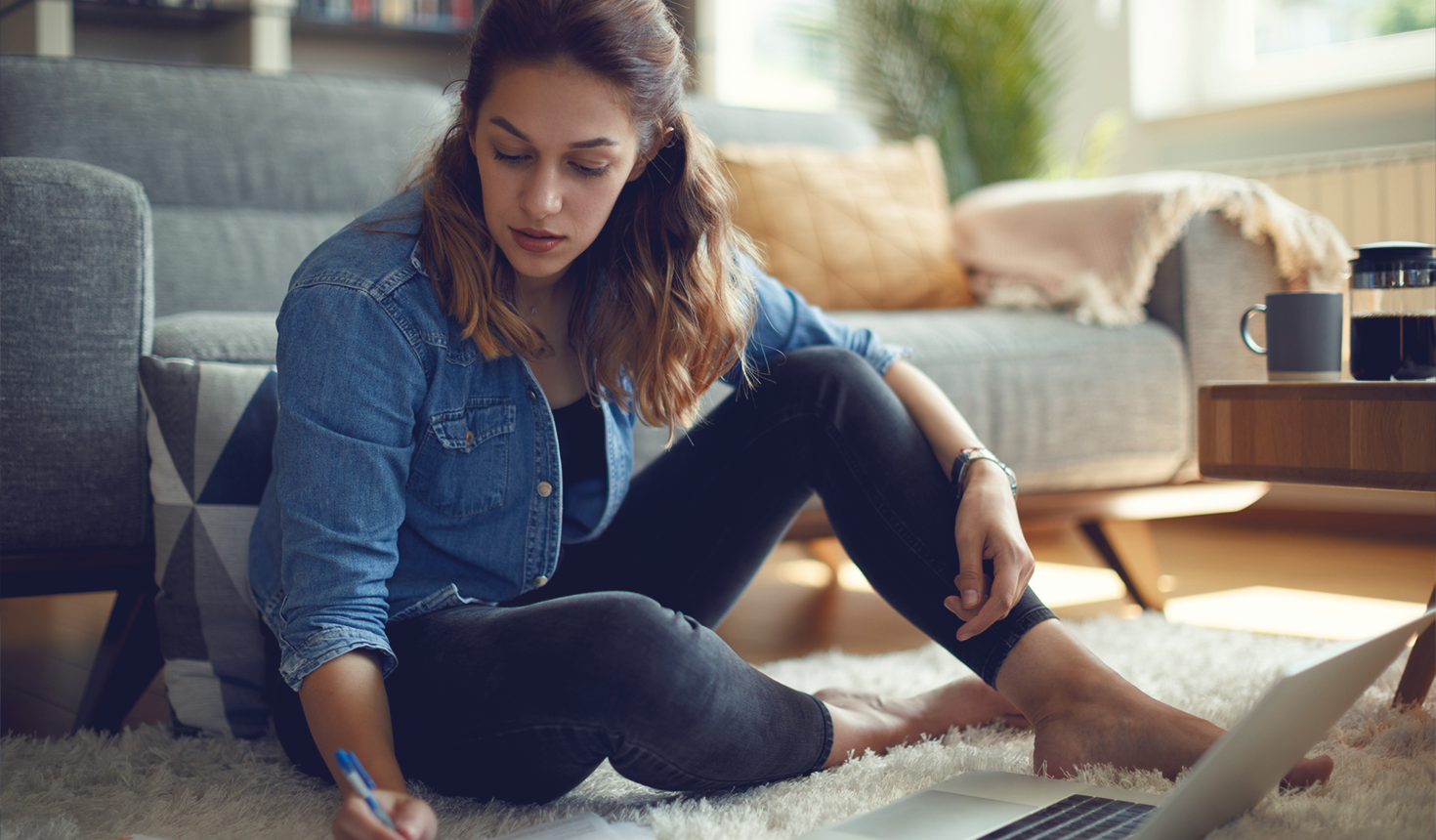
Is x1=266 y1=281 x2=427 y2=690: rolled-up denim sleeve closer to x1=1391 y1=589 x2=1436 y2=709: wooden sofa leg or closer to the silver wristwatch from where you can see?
the silver wristwatch

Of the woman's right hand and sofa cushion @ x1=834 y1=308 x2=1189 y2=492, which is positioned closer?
the woman's right hand

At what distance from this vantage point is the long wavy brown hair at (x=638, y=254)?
2.69 ft

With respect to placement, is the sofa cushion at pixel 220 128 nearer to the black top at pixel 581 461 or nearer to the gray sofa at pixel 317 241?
the gray sofa at pixel 317 241

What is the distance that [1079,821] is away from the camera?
72cm

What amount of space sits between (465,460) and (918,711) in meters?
0.47

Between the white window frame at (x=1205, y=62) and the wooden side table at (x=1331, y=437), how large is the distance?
1.85 m

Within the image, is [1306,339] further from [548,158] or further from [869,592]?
[869,592]

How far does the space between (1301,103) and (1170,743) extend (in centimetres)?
211

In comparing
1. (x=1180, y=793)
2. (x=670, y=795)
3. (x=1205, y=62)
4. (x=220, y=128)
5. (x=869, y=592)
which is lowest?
(x=869, y=592)

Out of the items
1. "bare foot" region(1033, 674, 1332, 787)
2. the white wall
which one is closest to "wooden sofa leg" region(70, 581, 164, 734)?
"bare foot" region(1033, 674, 1332, 787)

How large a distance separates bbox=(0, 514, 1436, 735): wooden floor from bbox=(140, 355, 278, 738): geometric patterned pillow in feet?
0.54

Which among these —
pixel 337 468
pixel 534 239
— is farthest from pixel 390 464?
pixel 534 239

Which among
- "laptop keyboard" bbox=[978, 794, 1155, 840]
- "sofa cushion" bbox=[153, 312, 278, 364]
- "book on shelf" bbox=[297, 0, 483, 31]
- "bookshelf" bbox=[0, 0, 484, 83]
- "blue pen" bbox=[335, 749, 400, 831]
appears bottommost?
"laptop keyboard" bbox=[978, 794, 1155, 840]

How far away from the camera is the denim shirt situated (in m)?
0.73
